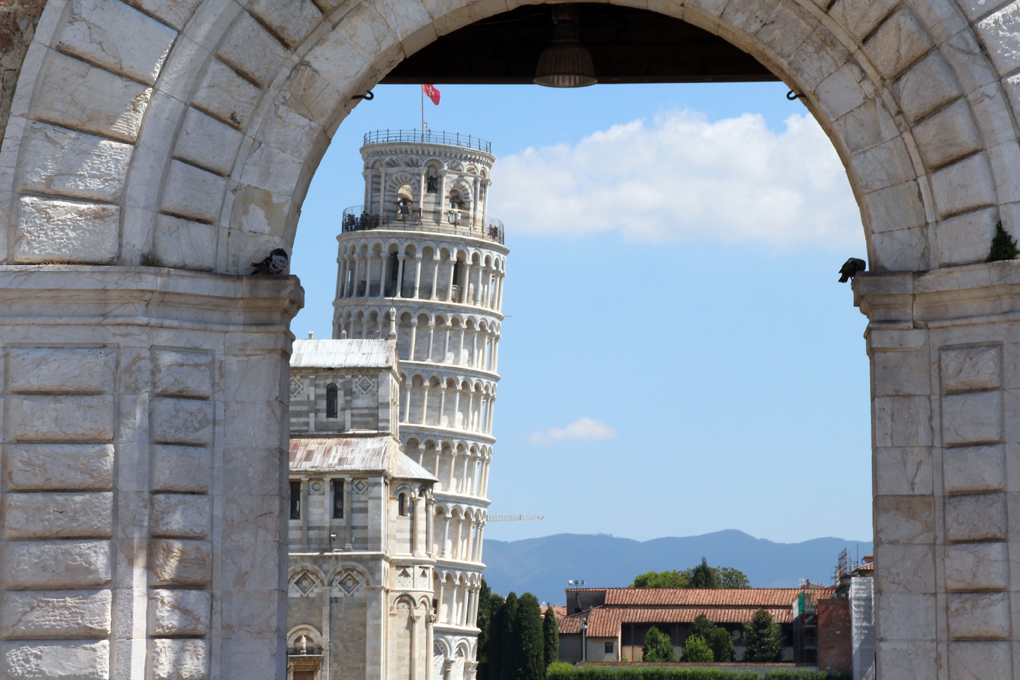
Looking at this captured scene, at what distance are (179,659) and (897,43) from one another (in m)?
Answer: 7.11

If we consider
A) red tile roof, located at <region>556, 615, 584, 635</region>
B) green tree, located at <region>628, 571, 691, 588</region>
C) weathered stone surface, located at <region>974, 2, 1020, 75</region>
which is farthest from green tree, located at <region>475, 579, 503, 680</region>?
weathered stone surface, located at <region>974, 2, 1020, 75</region>

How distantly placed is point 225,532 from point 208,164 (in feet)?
9.26

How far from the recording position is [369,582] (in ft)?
210

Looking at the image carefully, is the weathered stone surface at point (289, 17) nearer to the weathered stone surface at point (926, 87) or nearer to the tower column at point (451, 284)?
the weathered stone surface at point (926, 87)

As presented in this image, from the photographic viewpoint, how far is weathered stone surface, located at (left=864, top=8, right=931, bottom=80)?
10734mm

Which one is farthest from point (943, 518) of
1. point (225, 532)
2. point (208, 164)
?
point (208, 164)

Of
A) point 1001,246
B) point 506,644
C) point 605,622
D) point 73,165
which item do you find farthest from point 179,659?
point 605,622

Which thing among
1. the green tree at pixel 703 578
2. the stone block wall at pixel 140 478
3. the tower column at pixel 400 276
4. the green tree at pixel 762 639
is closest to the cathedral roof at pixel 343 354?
the tower column at pixel 400 276

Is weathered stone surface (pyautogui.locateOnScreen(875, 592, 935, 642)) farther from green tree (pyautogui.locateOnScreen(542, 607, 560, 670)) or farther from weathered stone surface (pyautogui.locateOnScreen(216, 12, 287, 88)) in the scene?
green tree (pyautogui.locateOnScreen(542, 607, 560, 670))

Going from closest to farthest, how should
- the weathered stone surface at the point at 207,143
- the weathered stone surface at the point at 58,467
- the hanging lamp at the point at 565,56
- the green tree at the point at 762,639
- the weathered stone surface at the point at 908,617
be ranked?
1. the weathered stone surface at the point at 58,467
2. the weathered stone surface at the point at 908,617
3. the weathered stone surface at the point at 207,143
4. the hanging lamp at the point at 565,56
5. the green tree at the point at 762,639

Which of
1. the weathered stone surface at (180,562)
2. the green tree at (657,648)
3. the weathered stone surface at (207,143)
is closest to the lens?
the weathered stone surface at (180,562)

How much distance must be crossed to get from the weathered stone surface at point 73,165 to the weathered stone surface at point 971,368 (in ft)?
20.9

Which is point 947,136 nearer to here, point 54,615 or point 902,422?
point 902,422

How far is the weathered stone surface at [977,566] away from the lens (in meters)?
10.2
